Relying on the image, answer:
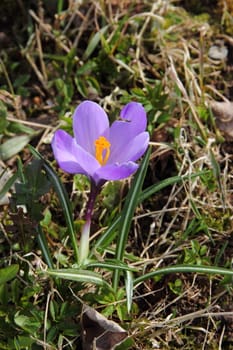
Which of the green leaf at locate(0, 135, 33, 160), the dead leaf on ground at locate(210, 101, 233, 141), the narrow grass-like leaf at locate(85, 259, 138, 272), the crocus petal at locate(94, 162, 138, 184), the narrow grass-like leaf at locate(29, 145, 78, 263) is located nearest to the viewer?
the crocus petal at locate(94, 162, 138, 184)

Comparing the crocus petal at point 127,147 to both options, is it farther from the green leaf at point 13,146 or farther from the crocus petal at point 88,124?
the green leaf at point 13,146

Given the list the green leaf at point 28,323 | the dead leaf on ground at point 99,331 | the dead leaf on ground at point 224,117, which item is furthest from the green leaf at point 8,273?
the dead leaf on ground at point 224,117

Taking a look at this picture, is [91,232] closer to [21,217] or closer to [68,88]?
[21,217]

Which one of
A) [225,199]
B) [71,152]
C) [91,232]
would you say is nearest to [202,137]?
[225,199]

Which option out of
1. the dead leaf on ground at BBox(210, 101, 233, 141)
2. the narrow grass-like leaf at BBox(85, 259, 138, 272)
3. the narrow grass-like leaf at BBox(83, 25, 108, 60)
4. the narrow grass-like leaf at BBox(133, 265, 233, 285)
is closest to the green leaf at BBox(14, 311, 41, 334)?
the narrow grass-like leaf at BBox(85, 259, 138, 272)

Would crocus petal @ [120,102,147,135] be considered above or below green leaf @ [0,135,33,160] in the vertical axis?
above

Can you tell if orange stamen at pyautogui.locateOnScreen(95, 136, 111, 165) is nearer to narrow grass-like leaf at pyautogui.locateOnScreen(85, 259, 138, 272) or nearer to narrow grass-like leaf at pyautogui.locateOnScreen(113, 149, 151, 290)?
narrow grass-like leaf at pyautogui.locateOnScreen(113, 149, 151, 290)
